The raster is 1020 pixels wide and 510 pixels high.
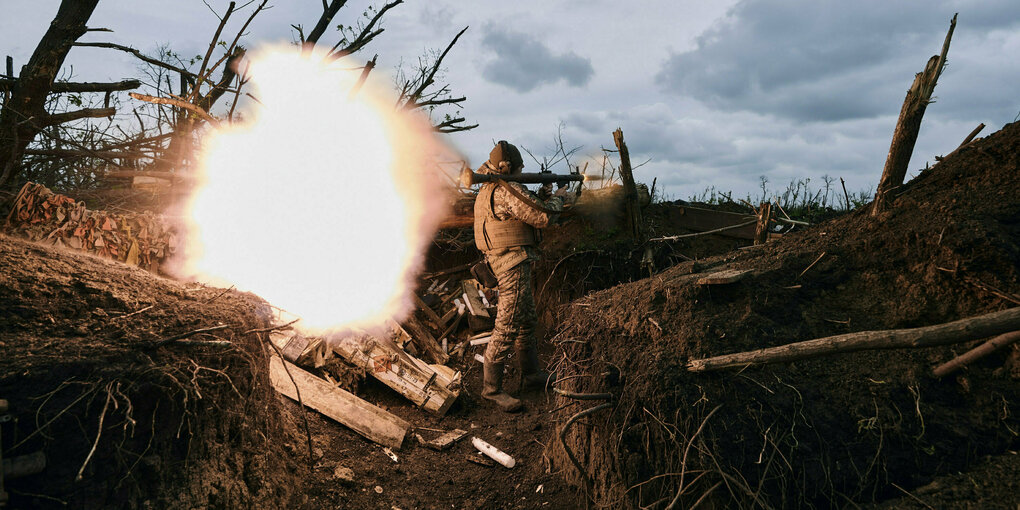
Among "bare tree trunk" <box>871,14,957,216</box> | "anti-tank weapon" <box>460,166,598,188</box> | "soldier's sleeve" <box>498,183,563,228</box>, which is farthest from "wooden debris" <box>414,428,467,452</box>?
"bare tree trunk" <box>871,14,957,216</box>

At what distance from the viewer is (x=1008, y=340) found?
3.61 metres

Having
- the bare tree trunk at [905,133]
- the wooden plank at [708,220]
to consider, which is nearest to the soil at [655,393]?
the bare tree trunk at [905,133]

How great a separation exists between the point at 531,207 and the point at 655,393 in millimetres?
3057

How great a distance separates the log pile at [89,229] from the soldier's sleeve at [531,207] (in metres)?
3.82

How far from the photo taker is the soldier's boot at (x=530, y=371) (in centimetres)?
696

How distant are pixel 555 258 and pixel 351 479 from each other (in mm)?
4985

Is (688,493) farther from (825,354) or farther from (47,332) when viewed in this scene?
(47,332)

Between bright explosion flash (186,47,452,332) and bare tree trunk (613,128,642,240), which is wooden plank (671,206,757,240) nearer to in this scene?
bare tree trunk (613,128,642,240)

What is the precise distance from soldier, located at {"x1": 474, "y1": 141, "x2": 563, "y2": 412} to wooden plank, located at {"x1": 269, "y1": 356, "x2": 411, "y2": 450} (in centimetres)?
139

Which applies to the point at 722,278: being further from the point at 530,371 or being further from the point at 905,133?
the point at 530,371

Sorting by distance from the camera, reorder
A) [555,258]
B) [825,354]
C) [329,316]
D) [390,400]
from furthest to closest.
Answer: [555,258]
[329,316]
[390,400]
[825,354]

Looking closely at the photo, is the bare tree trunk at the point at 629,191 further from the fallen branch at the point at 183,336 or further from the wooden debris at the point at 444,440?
the fallen branch at the point at 183,336

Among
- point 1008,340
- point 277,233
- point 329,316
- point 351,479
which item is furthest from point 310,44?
point 1008,340

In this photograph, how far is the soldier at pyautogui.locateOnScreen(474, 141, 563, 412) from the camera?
661 cm
